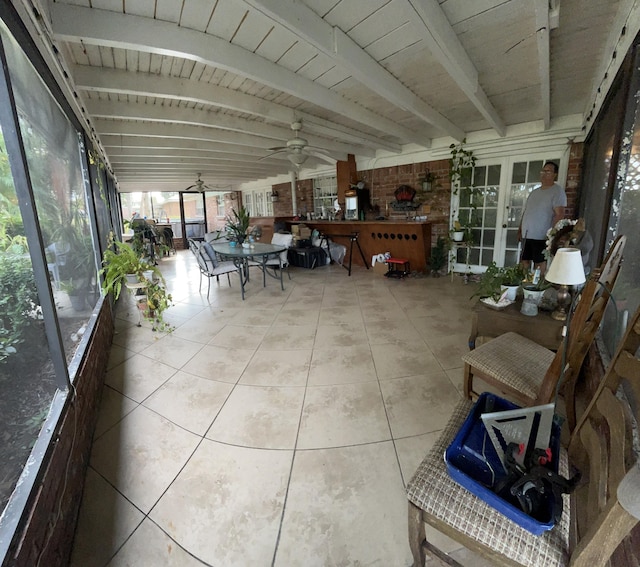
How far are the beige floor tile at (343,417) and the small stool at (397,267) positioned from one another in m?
3.25

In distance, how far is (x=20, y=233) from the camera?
3.53 ft

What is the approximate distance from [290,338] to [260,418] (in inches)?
43.4

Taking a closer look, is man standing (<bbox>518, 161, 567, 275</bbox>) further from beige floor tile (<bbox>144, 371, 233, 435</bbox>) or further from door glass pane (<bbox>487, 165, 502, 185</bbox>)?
beige floor tile (<bbox>144, 371, 233, 435</bbox>)

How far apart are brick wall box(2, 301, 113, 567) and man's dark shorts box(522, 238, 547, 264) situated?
4184 millimetres

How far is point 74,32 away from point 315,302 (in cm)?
310

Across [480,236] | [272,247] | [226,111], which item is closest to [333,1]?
[226,111]

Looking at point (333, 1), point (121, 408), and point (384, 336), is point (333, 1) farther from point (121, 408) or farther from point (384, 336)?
point (121, 408)

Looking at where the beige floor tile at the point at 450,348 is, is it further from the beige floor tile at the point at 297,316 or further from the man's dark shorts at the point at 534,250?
the man's dark shorts at the point at 534,250

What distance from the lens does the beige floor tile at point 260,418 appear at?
1600 mm

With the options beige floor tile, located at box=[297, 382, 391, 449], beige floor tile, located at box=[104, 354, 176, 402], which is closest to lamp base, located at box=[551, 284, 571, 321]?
beige floor tile, located at box=[297, 382, 391, 449]

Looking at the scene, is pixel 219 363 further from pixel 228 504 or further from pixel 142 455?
pixel 228 504

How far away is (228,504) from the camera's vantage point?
4.11 ft

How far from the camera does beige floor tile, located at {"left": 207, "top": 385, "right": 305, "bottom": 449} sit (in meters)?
1.60

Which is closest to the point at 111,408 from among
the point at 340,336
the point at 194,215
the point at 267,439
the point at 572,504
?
the point at 267,439
